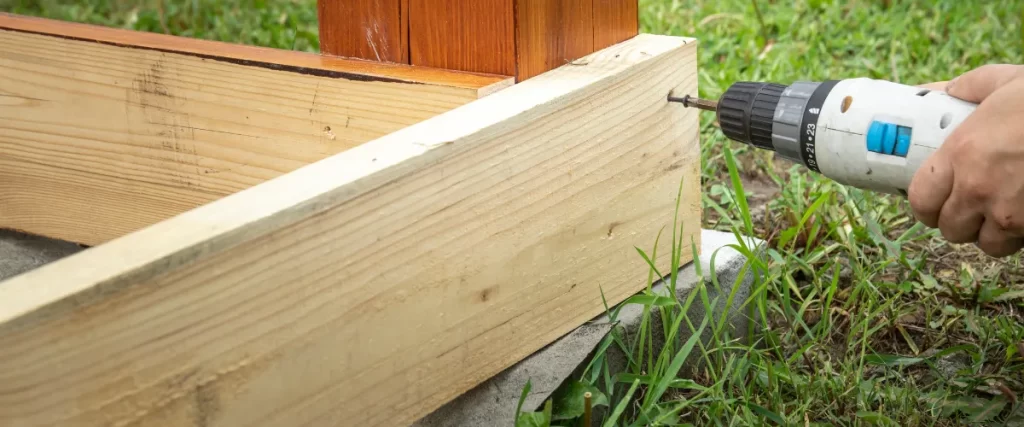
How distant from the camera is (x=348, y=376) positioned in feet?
3.59

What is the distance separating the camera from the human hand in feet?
3.79

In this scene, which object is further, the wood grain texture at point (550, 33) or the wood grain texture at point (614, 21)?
the wood grain texture at point (614, 21)

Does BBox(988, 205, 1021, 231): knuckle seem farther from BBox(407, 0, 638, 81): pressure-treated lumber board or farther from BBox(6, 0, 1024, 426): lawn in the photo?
BBox(407, 0, 638, 81): pressure-treated lumber board

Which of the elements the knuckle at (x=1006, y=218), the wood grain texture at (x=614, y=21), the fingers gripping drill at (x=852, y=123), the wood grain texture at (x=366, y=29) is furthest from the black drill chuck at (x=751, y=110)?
the wood grain texture at (x=366, y=29)

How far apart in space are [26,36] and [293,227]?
912 mm

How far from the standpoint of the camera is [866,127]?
1282 mm

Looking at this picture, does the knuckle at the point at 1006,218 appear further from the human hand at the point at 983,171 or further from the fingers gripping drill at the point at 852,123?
the fingers gripping drill at the point at 852,123

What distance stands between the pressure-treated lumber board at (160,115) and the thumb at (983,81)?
582 mm

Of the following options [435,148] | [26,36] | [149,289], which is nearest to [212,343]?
[149,289]

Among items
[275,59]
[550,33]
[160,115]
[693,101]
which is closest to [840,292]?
[693,101]

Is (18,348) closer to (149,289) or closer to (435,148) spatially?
(149,289)

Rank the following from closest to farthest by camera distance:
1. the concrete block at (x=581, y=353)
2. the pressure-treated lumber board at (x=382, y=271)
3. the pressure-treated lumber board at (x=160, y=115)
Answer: the pressure-treated lumber board at (x=382, y=271), the concrete block at (x=581, y=353), the pressure-treated lumber board at (x=160, y=115)

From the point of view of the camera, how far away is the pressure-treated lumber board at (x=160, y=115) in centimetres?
141

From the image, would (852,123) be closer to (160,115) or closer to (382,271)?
(382,271)
